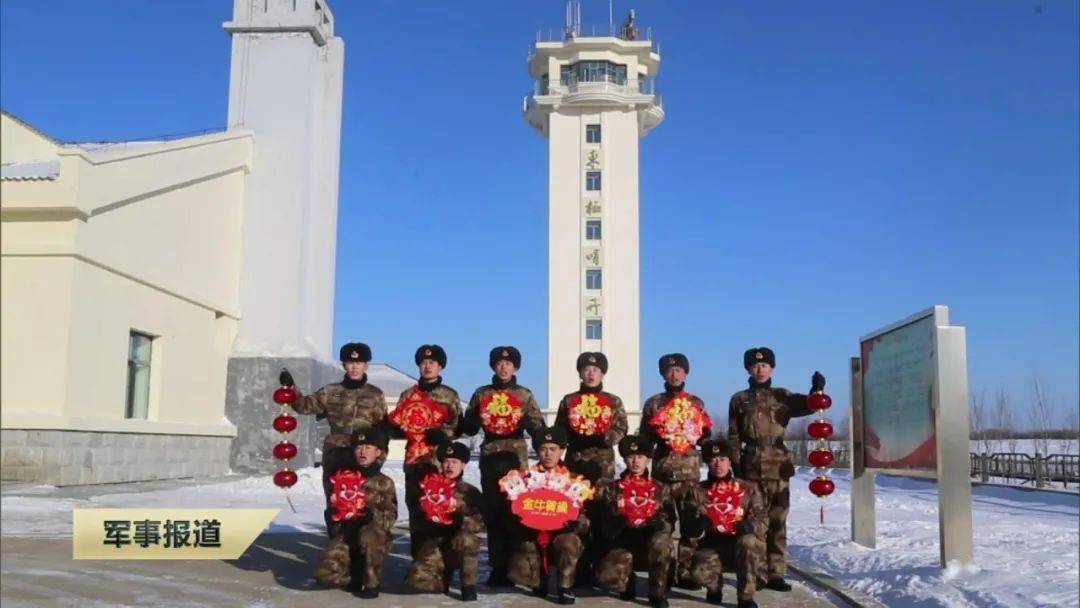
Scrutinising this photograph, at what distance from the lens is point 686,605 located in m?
6.04

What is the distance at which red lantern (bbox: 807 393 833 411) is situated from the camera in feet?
22.4

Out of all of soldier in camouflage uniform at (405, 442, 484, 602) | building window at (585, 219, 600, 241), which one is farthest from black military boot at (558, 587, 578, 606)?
building window at (585, 219, 600, 241)

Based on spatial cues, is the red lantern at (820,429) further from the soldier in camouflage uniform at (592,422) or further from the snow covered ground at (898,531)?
the soldier in camouflage uniform at (592,422)

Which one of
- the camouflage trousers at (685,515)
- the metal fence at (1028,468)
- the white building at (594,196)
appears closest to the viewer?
the camouflage trousers at (685,515)

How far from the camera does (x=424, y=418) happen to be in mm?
6906

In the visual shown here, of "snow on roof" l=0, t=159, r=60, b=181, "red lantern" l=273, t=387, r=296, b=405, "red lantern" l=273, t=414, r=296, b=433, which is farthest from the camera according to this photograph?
"snow on roof" l=0, t=159, r=60, b=181

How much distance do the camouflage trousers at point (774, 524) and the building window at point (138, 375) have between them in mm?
11604

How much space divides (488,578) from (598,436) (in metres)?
1.37

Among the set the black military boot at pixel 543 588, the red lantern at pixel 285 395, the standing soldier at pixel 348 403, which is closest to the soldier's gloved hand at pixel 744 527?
the black military boot at pixel 543 588

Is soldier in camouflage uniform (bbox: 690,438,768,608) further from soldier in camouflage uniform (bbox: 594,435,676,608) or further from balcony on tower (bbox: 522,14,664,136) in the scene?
balcony on tower (bbox: 522,14,664,136)

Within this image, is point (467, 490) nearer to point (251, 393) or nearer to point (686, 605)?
point (686, 605)

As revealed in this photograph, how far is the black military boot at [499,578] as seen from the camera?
262 inches

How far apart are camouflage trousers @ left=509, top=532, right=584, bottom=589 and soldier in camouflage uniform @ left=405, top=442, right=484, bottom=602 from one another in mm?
313

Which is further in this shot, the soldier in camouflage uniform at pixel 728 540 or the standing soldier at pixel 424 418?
the standing soldier at pixel 424 418
